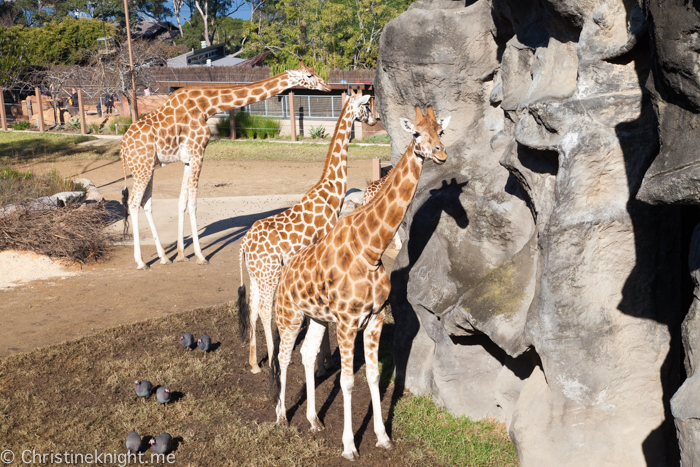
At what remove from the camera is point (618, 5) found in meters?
4.04

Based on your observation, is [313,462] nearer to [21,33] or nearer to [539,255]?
[539,255]

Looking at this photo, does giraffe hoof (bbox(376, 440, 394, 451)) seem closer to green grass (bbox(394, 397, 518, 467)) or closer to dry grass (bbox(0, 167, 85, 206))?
green grass (bbox(394, 397, 518, 467))

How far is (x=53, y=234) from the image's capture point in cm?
1034

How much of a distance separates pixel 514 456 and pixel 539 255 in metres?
1.69

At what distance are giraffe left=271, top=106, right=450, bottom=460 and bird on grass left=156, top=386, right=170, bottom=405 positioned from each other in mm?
1436

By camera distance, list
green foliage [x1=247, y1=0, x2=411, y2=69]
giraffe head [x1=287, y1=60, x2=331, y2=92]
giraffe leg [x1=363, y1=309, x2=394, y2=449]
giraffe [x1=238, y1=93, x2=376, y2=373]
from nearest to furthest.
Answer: giraffe leg [x1=363, y1=309, x2=394, y2=449] → giraffe [x1=238, y1=93, x2=376, y2=373] → giraffe head [x1=287, y1=60, x2=331, y2=92] → green foliage [x1=247, y1=0, x2=411, y2=69]

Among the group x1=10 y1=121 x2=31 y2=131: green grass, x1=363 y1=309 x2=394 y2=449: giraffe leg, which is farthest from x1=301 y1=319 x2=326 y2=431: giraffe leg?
x1=10 y1=121 x2=31 y2=131: green grass

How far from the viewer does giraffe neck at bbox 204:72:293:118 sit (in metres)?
9.34

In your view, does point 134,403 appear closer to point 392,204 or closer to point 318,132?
point 392,204

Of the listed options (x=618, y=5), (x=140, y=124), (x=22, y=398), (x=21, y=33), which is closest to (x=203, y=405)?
(x=22, y=398)

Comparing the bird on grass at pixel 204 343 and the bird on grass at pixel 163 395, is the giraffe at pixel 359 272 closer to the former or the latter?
the bird on grass at pixel 163 395

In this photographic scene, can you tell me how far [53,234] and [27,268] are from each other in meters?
0.66

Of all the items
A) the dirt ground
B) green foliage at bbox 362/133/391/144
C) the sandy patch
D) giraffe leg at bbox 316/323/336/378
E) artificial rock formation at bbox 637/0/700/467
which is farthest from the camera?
green foliage at bbox 362/133/391/144

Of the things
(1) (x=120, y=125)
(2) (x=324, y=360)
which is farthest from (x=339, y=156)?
(1) (x=120, y=125)
